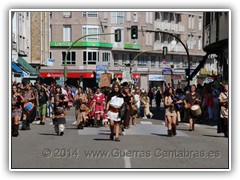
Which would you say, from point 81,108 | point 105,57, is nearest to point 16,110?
point 81,108

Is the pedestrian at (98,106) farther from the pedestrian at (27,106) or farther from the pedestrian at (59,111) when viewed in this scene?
the pedestrian at (59,111)

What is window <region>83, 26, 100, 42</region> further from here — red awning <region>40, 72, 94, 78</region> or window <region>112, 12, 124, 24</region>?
red awning <region>40, 72, 94, 78</region>

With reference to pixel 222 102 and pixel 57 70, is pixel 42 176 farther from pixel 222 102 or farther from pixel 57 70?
pixel 57 70

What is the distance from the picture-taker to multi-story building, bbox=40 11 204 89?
79.4 meters

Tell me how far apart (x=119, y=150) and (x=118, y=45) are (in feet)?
216

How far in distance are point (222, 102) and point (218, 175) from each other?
896 cm

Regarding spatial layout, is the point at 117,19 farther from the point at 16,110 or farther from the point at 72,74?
the point at 16,110

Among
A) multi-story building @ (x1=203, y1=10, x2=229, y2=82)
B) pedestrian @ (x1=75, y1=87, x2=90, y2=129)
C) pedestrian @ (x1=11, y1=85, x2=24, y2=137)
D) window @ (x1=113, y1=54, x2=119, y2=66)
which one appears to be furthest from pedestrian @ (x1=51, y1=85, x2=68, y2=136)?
window @ (x1=113, y1=54, x2=119, y2=66)

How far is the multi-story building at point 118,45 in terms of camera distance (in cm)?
7944

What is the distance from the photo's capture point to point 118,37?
47.3 m

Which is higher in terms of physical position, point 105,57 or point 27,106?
point 105,57

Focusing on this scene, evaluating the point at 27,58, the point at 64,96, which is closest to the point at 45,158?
the point at 64,96

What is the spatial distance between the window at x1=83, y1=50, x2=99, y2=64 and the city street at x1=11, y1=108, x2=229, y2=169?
5581cm

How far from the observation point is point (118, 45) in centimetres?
8288
